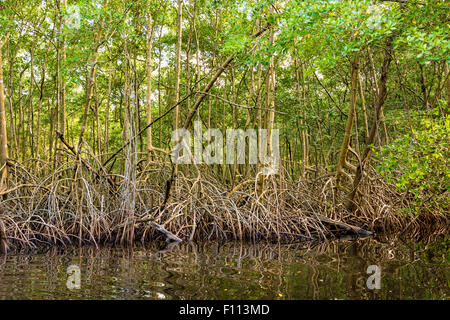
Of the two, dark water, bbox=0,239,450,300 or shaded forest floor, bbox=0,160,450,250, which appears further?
shaded forest floor, bbox=0,160,450,250

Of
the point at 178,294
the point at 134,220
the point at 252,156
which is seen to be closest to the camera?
the point at 178,294

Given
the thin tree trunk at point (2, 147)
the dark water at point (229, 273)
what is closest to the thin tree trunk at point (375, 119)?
the dark water at point (229, 273)

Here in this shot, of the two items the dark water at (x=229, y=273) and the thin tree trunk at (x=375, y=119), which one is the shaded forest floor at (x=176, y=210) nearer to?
the thin tree trunk at (x=375, y=119)

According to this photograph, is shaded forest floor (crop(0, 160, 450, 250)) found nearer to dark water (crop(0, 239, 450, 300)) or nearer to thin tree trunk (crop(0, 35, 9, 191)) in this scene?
Answer: thin tree trunk (crop(0, 35, 9, 191))

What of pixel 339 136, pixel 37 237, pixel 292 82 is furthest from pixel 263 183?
pixel 339 136

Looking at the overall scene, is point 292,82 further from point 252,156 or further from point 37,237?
point 37,237

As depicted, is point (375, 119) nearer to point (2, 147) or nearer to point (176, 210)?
point (176, 210)

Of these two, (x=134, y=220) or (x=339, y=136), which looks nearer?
(x=134, y=220)

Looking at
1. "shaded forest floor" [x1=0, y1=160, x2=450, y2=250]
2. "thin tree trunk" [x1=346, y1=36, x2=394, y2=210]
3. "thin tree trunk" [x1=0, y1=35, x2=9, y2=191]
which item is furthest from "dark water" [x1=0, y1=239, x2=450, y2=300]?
"thin tree trunk" [x1=0, y1=35, x2=9, y2=191]

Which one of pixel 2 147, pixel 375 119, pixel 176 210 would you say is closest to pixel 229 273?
pixel 176 210

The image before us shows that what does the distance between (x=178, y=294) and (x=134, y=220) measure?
2521 millimetres

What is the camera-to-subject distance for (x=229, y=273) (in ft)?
9.89

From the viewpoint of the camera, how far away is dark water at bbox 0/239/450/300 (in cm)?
242
